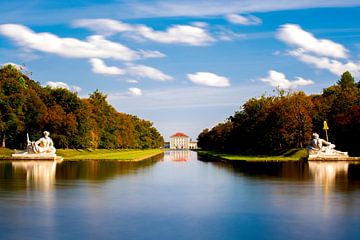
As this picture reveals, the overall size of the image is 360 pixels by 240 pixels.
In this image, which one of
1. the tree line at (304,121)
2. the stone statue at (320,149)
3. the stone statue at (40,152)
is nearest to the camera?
the stone statue at (320,149)

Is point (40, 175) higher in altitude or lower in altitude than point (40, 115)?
lower

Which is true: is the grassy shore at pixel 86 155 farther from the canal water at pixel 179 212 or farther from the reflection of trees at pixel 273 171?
the canal water at pixel 179 212

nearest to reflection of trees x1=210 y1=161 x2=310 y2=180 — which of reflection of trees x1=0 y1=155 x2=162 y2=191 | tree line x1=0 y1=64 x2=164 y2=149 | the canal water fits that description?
the canal water

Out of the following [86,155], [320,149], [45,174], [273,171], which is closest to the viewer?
[45,174]

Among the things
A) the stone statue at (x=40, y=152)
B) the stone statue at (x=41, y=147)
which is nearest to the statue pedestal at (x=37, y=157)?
the stone statue at (x=40, y=152)

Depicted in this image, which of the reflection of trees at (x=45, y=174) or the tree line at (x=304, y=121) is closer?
the reflection of trees at (x=45, y=174)

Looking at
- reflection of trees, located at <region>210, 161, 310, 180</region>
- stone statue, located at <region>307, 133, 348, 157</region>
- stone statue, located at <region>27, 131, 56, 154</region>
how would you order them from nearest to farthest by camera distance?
reflection of trees, located at <region>210, 161, 310, 180</region> → stone statue, located at <region>307, 133, 348, 157</region> → stone statue, located at <region>27, 131, 56, 154</region>

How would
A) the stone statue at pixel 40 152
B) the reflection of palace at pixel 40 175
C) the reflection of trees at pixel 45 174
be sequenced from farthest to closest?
the stone statue at pixel 40 152 → the reflection of palace at pixel 40 175 → the reflection of trees at pixel 45 174

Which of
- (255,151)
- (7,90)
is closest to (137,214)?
(7,90)

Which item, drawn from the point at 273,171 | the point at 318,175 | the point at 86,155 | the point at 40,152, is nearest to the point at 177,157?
the point at 86,155

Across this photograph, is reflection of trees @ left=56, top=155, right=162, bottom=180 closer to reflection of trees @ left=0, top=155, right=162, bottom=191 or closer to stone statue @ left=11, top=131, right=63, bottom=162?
reflection of trees @ left=0, top=155, right=162, bottom=191

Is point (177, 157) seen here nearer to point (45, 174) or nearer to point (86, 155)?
point (86, 155)

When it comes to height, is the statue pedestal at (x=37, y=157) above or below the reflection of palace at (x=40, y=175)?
above

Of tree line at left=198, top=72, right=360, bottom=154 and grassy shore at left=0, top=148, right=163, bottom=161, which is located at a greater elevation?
tree line at left=198, top=72, right=360, bottom=154
